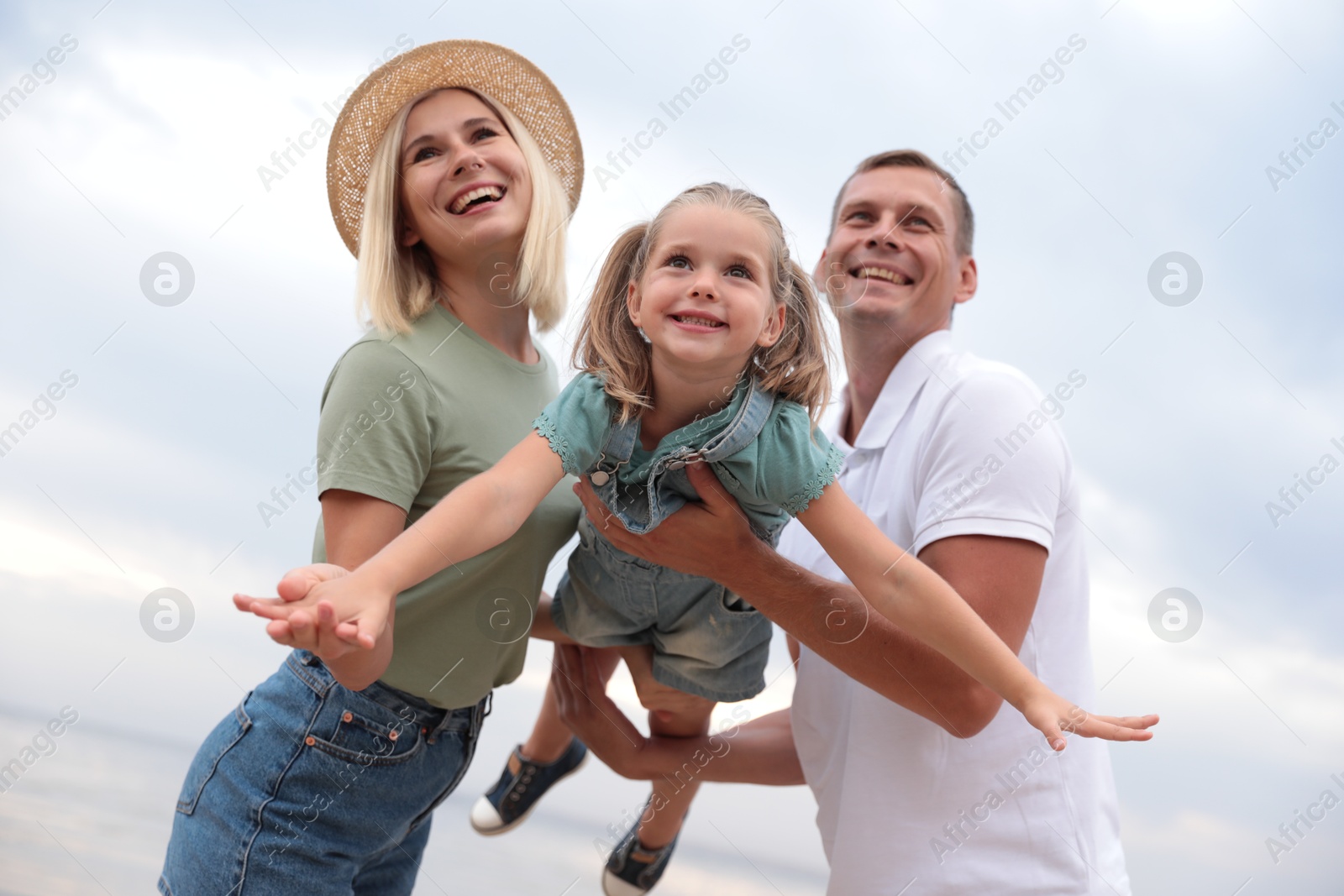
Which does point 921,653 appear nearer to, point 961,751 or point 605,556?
point 961,751

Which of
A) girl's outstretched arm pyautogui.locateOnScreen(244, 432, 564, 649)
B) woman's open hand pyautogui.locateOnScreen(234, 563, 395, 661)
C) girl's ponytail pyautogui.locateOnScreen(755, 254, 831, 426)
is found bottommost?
woman's open hand pyautogui.locateOnScreen(234, 563, 395, 661)

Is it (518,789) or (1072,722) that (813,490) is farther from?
(518,789)

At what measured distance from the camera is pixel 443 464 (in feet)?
6.34

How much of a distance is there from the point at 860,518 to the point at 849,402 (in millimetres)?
1011

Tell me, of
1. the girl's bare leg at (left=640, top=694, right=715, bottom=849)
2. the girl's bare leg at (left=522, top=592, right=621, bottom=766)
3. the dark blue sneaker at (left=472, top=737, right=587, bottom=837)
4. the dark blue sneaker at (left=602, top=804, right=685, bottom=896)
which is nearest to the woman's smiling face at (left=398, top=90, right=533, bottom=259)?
the girl's bare leg at (left=640, top=694, right=715, bottom=849)

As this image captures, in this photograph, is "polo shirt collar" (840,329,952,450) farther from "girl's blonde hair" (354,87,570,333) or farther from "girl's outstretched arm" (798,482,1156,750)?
"girl's blonde hair" (354,87,570,333)

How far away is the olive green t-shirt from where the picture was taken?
6.00ft

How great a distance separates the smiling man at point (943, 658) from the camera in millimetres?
2010

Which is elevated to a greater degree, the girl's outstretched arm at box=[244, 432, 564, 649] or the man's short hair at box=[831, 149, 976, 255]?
the man's short hair at box=[831, 149, 976, 255]

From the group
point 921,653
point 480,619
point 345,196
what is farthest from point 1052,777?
point 345,196

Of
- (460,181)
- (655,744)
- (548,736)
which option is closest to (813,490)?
(460,181)

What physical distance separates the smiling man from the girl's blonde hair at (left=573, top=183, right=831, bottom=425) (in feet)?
0.81

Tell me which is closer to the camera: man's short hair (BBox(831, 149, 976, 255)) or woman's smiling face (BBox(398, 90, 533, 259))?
woman's smiling face (BBox(398, 90, 533, 259))

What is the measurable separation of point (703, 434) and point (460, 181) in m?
0.84
